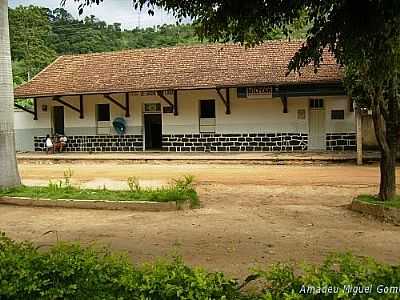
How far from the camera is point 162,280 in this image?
3.46m

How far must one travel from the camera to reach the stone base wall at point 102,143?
24.2 metres

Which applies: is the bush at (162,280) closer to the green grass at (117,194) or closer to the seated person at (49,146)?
the green grass at (117,194)

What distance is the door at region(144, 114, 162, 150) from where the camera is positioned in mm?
24438

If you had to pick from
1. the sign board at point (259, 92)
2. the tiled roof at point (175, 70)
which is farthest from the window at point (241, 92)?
the tiled roof at point (175, 70)

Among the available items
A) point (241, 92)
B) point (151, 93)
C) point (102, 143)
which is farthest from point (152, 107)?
point (241, 92)

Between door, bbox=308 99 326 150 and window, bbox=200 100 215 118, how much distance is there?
Answer: 13.6 feet

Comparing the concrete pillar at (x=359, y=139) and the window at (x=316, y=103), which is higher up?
the window at (x=316, y=103)

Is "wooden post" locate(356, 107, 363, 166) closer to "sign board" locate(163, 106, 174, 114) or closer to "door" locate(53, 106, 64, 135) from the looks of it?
"sign board" locate(163, 106, 174, 114)

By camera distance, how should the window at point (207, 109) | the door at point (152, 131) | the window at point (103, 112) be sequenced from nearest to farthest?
the window at point (207, 109)
the door at point (152, 131)
the window at point (103, 112)

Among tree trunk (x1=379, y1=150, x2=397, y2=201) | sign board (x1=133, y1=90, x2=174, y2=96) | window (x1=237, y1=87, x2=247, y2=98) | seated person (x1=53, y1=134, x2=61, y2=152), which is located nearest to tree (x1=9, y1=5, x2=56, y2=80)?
seated person (x1=53, y1=134, x2=61, y2=152)

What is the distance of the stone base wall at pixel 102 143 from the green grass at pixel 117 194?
1179 cm

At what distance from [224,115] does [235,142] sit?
4.05 ft

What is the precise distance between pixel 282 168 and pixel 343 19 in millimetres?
12529

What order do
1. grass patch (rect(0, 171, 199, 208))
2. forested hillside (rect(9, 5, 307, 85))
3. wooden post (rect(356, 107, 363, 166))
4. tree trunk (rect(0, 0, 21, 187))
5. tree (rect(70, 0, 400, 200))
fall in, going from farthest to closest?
1. forested hillside (rect(9, 5, 307, 85))
2. wooden post (rect(356, 107, 363, 166))
3. tree trunk (rect(0, 0, 21, 187))
4. grass patch (rect(0, 171, 199, 208))
5. tree (rect(70, 0, 400, 200))
